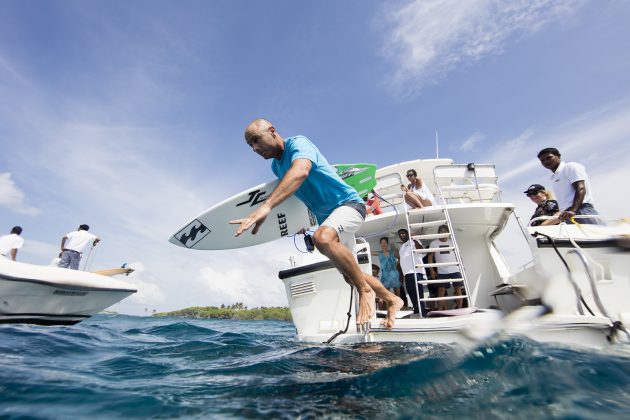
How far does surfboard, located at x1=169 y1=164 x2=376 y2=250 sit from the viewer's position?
5.36m

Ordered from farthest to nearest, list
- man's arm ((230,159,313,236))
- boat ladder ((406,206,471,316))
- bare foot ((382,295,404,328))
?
boat ladder ((406,206,471,316)) → bare foot ((382,295,404,328)) → man's arm ((230,159,313,236))

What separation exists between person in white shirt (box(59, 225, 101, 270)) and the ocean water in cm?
598

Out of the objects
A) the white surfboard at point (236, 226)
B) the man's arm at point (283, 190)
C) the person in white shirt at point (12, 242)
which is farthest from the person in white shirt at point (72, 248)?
the man's arm at point (283, 190)

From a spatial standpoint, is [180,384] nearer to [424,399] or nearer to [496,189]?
[424,399]

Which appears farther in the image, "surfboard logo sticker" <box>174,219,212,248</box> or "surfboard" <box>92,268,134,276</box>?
"surfboard" <box>92,268,134,276</box>

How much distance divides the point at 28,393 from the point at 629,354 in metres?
4.01

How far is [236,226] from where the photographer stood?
5.64m

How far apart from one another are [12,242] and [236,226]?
6.29 meters

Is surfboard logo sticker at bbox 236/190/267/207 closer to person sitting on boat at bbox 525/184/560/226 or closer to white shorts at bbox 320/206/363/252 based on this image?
white shorts at bbox 320/206/363/252

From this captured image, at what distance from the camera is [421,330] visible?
362cm

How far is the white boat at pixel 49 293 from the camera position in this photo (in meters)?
5.33

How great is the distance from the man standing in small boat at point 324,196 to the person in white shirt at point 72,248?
7.07 metres

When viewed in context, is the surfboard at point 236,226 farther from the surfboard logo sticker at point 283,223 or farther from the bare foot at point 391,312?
the bare foot at point 391,312

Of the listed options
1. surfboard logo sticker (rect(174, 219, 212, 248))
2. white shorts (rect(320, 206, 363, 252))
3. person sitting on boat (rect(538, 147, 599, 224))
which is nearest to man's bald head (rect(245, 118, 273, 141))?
white shorts (rect(320, 206, 363, 252))
